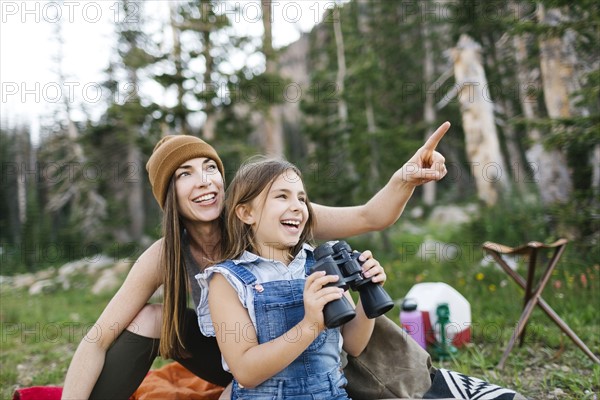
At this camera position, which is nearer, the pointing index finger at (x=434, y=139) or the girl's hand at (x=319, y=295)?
the girl's hand at (x=319, y=295)

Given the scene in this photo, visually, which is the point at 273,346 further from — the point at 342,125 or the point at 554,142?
the point at 342,125

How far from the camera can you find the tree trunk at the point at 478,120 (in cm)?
811

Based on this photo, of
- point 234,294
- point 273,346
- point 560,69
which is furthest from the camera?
point 560,69

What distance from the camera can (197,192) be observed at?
82.9 inches

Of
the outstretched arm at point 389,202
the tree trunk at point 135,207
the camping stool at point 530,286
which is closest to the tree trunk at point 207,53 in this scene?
the tree trunk at point 135,207

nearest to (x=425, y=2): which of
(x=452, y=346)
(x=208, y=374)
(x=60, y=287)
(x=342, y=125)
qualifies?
(x=342, y=125)

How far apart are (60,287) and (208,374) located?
8.68 meters

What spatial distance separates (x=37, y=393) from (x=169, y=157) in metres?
1.41

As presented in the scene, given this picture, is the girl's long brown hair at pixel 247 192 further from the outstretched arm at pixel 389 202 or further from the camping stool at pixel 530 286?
the camping stool at pixel 530 286

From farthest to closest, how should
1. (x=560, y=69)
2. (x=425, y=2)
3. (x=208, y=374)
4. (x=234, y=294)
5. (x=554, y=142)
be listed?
(x=425, y=2) < (x=560, y=69) < (x=554, y=142) < (x=208, y=374) < (x=234, y=294)

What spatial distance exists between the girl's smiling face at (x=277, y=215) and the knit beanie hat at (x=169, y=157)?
1.51 feet

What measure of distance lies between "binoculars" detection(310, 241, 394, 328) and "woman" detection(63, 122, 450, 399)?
0.53 meters

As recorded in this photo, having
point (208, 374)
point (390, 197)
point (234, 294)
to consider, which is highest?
point (390, 197)

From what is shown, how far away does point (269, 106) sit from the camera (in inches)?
362
